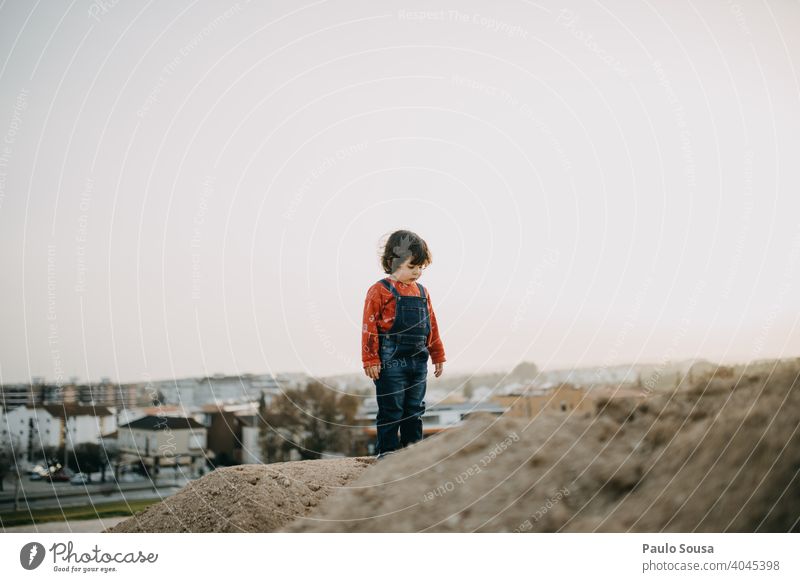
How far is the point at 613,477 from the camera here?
268cm

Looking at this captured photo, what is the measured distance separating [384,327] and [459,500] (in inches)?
39.7

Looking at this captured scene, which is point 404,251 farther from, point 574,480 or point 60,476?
point 60,476

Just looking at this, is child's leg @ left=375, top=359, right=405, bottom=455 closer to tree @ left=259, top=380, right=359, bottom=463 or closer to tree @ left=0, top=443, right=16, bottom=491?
tree @ left=259, top=380, right=359, bottom=463

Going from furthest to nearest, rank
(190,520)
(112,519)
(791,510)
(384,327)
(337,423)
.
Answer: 1. (337,423)
2. (384,327)
3. (112,519)
4. (190,520)
5. (791,510)

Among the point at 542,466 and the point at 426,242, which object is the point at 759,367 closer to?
the point at 542,466

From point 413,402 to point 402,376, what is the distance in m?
0.16

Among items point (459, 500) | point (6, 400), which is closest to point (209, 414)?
point (6, 400)

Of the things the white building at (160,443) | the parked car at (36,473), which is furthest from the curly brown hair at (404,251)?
the parked car at (36,473)

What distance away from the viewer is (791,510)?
8.71ft

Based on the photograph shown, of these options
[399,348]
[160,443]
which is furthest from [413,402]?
[160,443]

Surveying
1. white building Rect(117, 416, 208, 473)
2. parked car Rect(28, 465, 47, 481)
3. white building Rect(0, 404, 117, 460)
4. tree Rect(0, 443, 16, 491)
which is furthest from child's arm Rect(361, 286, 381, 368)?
tree Rect(0, 443, 16, 491)

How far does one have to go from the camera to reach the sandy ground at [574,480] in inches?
103

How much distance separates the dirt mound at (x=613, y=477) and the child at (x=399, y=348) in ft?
1.20
